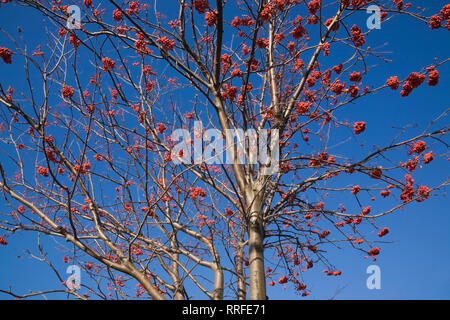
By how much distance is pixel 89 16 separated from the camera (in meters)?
4.03

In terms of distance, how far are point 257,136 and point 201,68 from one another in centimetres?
118

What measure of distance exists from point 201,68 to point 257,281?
2750 millimetres

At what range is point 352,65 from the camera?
14.8ft

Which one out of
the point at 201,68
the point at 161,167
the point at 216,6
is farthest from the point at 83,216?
the point at 216,6

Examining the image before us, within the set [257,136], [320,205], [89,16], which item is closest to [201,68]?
[257,136]

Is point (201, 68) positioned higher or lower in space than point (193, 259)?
higher

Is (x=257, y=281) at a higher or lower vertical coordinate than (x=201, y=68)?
lower

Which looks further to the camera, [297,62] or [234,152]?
[297,62]

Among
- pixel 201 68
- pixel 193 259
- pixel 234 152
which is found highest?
pixel 201 68
